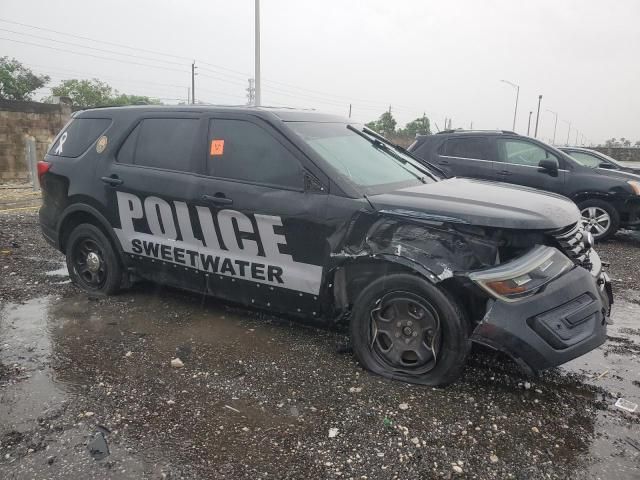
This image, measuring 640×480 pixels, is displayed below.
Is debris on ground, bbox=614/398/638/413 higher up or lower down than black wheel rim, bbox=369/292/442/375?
lower down

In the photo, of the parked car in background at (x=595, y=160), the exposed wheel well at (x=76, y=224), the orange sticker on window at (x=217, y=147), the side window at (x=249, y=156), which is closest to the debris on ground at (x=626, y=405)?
the side window at (x=249, y=156)

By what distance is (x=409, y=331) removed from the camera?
3150 millimetres

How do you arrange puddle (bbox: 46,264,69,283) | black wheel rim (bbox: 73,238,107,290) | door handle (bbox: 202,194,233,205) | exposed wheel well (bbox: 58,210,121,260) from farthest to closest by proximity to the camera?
puddle (bbox: 46,264,69,283), black wheel rim (bbox: 73,238,107,290), exposed wheel well (bbox: 58,210,121,260), door handle (bbox: 202,194,233,205)

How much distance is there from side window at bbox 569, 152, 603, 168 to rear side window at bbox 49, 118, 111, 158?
24.3ft

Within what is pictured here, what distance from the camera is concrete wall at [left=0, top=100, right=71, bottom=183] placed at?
620 inches

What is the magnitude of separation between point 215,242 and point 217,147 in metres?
0.74

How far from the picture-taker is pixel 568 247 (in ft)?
10.1

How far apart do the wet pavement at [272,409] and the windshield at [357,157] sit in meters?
1.28

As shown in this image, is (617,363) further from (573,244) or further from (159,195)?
(159,195)

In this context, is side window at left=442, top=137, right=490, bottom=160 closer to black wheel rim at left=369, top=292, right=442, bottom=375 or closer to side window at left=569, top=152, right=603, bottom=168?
side window at left=569, top=152, right=603, bottom=168

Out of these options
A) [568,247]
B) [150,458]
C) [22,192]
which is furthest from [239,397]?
[22,192]

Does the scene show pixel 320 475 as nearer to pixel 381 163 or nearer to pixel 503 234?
pixel 503 234

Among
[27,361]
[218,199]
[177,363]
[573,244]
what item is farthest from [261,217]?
[573,244]

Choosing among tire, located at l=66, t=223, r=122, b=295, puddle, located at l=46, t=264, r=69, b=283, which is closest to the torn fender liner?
tire, located at l=66, t=223, r=122, b=295
